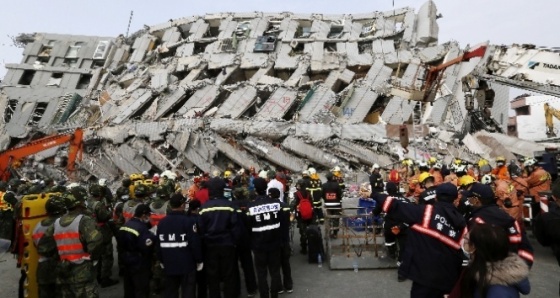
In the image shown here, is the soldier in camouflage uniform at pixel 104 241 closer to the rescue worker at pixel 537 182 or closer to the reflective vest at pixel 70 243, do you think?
the reflective vest at pixel 70 243

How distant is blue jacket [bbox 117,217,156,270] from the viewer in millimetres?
5371

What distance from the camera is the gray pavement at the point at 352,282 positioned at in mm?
6008

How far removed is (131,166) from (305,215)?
633 inches

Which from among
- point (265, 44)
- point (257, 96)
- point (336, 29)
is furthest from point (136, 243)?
point (336, 29)

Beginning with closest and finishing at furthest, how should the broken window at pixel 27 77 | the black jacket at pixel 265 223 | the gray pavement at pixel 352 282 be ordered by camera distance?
the black jacket at pixel 265 223, the gray pavement at pixel 352 282, the broken window at pixel 27 77

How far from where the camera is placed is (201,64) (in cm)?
2742

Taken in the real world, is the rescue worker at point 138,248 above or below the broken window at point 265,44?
below

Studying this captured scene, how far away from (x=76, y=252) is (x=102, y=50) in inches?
1306

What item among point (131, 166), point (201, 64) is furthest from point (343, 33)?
point (131, 166)

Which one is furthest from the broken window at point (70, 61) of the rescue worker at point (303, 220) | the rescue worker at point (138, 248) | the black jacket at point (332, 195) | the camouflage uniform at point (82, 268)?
the camouflage uniform at point (82, 268)

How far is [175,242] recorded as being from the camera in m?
5.17

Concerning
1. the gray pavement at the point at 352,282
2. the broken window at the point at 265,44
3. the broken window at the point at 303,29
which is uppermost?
the broken window at the point at 303,29

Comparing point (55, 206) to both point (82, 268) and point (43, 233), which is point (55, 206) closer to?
point (43, 233)

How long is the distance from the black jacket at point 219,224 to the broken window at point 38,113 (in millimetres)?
26822
